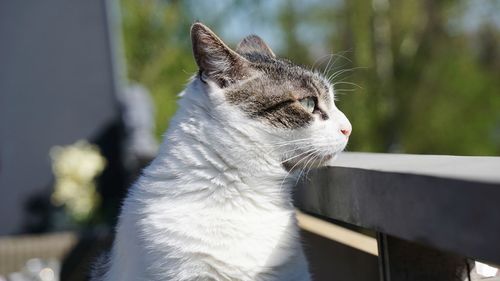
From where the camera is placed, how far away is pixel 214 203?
4.17 feet

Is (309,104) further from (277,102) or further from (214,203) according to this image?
(214,203)

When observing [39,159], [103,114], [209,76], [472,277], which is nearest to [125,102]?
[103,114]

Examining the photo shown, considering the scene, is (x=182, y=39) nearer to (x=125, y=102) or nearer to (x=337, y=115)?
(x=125, y=102)

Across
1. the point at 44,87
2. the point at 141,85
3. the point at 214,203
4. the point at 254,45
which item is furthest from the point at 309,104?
the point at 141,85

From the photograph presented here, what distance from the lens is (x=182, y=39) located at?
6.69 meters

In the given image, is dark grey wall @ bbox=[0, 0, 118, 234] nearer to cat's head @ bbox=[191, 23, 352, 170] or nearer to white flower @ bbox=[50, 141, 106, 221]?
white flower @ bbox=[50, 141, 106, 221]

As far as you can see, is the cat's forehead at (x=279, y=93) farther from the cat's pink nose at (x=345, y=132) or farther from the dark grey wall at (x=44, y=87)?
the dark grey wall at (x=44, y=87)

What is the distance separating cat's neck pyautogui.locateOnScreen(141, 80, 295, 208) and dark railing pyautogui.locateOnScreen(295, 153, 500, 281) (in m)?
0.10

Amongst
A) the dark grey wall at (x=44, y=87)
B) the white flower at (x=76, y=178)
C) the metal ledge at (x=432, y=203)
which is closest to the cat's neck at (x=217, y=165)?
the metal ledge at (x=432, y=203)

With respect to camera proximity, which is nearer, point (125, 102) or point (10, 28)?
point (10, 28)

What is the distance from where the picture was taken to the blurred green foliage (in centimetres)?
705

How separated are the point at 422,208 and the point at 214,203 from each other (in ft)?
1.97

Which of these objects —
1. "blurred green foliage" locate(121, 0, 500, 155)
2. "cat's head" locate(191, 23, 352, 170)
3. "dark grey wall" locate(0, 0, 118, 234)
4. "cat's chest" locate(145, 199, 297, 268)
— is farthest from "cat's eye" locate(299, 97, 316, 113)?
"blurred green foliage" locate(121, 0, 500, 155)

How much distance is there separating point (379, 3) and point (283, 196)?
8.39 meters
